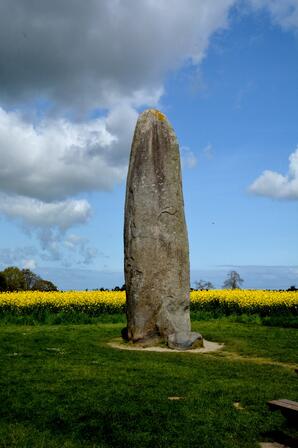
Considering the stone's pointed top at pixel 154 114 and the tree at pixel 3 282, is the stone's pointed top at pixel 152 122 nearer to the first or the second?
the stone's pointed top at pixel 154 114

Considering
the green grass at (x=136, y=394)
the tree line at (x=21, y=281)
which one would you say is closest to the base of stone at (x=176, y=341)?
the green grass at (x=136, y=394)

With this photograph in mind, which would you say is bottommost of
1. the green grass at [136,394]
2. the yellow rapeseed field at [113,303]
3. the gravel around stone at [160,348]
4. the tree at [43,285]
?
the green grass at [136,394]

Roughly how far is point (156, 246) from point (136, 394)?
5.34m

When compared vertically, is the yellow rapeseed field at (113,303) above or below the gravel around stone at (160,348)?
above

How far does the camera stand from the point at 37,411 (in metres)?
6.97

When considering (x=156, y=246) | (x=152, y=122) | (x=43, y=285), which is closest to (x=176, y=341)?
(x=156, y=246)

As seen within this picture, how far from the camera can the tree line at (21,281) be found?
2806 cm

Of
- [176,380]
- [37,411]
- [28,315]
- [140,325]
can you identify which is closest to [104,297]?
[28,315]

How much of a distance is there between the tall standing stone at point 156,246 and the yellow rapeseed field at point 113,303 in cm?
820

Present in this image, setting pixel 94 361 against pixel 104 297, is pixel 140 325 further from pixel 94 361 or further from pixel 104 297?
pixel 104 297

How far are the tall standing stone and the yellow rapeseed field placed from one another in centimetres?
820

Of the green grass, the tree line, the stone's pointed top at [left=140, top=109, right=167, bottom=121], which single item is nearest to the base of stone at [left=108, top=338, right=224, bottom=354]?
the green grass

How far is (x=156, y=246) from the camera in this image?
12648mm

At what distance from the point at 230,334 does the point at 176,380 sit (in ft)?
22.4
